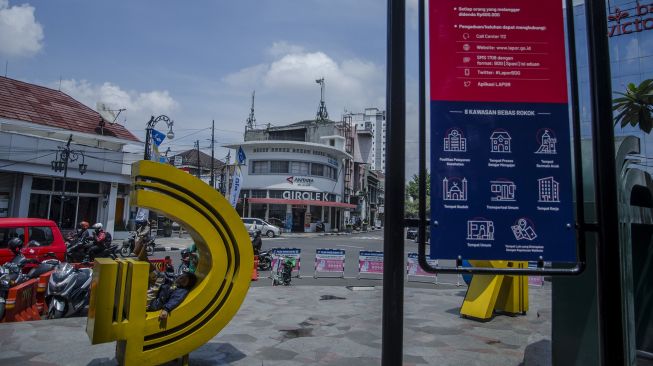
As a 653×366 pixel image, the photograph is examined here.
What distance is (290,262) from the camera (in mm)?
13273

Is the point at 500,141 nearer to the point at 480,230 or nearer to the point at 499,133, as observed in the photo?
the point at 499,133

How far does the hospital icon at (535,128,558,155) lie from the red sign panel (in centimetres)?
18

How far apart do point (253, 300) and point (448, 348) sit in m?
5.32

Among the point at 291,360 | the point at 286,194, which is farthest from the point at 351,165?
the point at 291,360

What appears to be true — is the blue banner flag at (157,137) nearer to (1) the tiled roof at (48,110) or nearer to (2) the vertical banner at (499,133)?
(1) the tiled roof at (48,110)

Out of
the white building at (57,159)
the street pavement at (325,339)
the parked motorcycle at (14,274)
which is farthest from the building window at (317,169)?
the parked motorcycle at (14,274)

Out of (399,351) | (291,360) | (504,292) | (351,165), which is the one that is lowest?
(291,360)

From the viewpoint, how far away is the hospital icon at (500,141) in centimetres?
226

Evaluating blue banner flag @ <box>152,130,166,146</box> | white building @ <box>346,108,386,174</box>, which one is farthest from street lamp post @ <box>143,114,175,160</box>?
white building @ <box>346,108,386,174</box>

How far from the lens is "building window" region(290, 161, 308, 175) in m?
44.2

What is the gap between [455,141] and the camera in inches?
88.4

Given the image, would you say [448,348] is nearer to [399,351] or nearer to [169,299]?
[169,299]

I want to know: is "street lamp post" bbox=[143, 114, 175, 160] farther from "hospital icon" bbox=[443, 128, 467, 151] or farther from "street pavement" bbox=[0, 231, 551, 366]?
"hospital icon" bbox=[443, 128, 467, 151]

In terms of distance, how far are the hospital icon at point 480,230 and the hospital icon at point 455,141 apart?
405 millimetres
